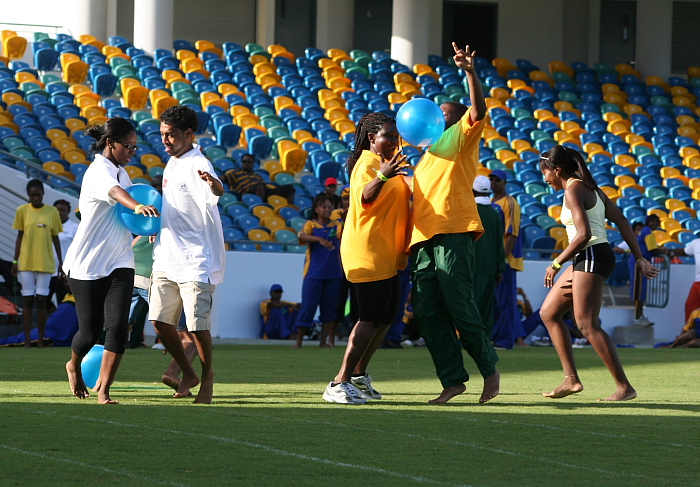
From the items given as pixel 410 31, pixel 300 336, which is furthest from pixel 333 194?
pixel 410 31

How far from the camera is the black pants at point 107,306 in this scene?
20.5ft

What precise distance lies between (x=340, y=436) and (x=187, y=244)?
176cm

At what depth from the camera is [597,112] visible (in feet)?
84.2

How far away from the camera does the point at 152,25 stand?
24.1 m

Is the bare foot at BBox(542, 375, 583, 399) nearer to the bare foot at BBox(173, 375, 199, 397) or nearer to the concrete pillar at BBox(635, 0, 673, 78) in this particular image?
the bare foot at BBox(173, 375, 199, 397)

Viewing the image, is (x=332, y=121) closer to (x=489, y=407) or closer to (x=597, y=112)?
(x=597, y=112)

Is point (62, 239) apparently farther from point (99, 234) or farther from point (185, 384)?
point (99, 234)

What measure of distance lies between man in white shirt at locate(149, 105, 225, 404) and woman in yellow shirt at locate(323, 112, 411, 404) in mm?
763

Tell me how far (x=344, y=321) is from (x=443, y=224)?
26.7 ft

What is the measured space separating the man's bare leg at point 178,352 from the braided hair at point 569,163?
2.48 meters

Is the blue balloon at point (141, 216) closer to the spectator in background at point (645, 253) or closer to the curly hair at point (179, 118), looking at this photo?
the curly hair at point (179, 118)

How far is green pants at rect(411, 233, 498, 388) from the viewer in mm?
6316

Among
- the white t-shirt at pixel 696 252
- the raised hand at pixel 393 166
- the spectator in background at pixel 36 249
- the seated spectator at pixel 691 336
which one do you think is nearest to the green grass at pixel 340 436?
the raised hand at pixel 393 166

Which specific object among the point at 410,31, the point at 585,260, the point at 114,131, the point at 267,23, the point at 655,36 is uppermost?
the point at 267,23
